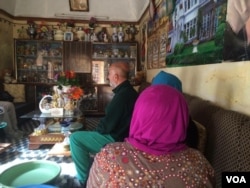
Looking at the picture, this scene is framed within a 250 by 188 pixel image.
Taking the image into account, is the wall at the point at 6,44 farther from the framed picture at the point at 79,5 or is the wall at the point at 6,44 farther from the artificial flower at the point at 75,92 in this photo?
the artificial flower at the point at 75,92

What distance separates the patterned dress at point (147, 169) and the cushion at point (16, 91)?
16.0 feet

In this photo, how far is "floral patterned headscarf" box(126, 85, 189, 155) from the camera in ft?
3.17

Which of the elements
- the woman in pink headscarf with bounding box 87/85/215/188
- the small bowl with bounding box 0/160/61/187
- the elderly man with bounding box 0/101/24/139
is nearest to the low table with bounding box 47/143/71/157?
the small bowl with bounding box 0/160/61/187

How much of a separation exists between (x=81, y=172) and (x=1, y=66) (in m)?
4.14

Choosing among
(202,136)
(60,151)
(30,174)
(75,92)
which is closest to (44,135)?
(60,151)

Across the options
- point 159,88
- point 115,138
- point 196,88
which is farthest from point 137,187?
point 196,88

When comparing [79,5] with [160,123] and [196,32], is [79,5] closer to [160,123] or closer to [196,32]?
[196,32]

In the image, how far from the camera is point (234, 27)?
1.53 meters

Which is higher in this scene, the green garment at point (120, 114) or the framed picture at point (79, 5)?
the framed picture at point (79, 5)

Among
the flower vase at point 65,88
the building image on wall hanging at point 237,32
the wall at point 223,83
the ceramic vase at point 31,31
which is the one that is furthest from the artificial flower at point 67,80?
the ceramic vase at point 31,31

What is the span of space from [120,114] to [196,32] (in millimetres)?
1105

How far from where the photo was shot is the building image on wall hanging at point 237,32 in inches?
55.4

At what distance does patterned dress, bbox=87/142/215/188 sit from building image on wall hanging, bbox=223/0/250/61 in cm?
84

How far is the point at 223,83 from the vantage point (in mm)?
1770
